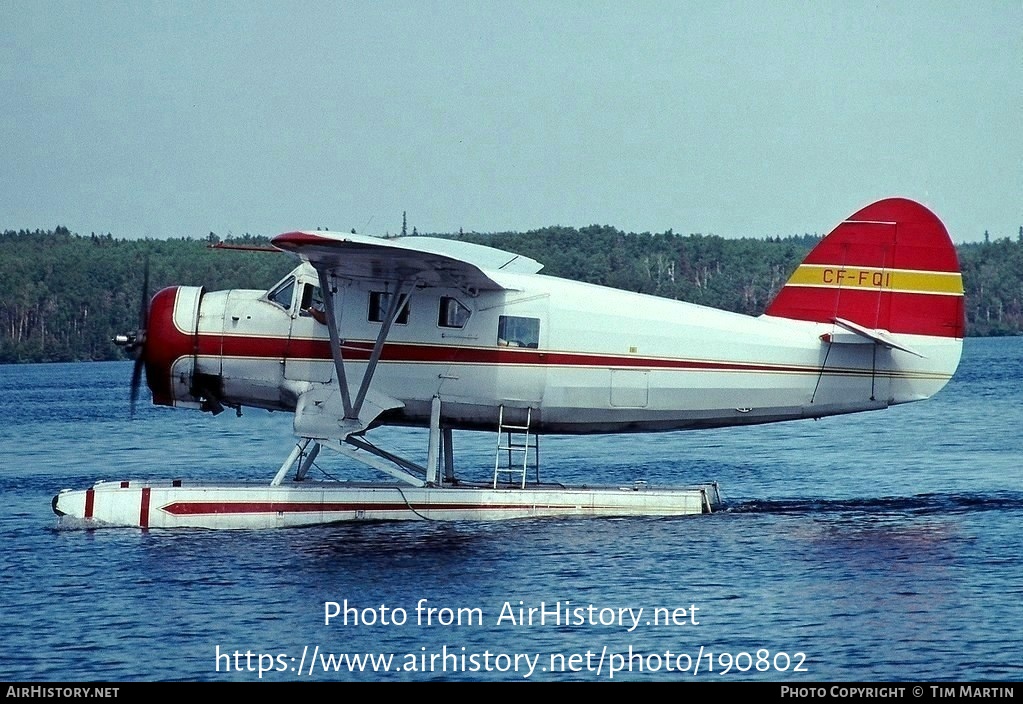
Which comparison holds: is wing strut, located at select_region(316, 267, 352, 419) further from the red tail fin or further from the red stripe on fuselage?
the red tail fin

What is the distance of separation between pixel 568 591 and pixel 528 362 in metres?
4.09

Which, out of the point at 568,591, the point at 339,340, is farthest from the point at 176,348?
the point at 568,591

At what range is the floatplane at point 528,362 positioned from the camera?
18.2 m

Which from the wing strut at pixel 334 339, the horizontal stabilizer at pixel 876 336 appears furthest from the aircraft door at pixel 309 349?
the horizontal stabilizer at pixel 876 336

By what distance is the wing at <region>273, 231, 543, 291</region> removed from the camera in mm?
16000

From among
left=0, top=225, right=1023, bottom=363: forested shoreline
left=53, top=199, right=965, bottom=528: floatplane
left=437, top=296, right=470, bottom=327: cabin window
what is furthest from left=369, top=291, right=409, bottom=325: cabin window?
left=0, top=225, right=1023, bottom=363: forested shoreline

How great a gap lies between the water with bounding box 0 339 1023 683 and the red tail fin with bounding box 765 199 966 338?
100 inches

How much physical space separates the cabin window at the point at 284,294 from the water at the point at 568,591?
2.89 meters

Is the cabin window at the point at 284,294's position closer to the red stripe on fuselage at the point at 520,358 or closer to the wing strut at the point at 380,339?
the red stripe on fuselage at the point at 520,358

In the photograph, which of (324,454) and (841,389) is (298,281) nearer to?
(841,389)

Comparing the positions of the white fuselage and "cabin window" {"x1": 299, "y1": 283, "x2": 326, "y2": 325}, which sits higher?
"cabin window" {"x1": 299, "y1": 283, "x2": 326, "y2": 325}

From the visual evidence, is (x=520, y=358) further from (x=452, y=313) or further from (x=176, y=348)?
(x=176, y=348)
